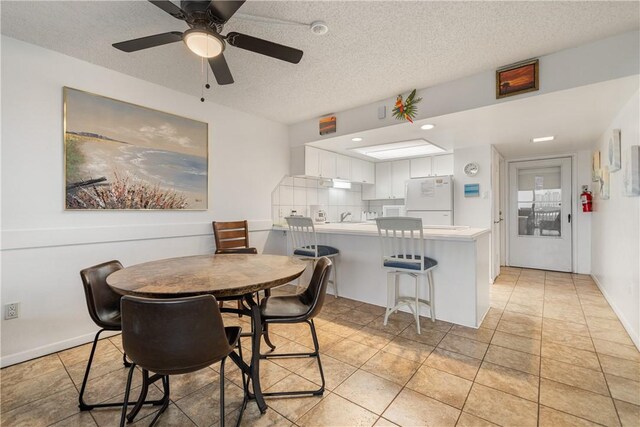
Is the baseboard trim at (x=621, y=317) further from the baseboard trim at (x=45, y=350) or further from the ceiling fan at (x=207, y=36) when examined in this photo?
the baseboard trim at (x=45, y=350)

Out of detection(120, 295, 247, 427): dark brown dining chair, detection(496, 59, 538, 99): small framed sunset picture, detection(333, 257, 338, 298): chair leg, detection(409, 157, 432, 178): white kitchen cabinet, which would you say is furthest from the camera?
detection(409, 157, 432, 178): white kitchen cabinet

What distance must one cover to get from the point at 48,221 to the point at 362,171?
4.49 meters

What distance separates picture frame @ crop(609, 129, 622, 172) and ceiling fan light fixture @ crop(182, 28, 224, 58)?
3.60 metres

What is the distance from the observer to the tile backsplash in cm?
439

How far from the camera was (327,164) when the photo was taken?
4699 mm

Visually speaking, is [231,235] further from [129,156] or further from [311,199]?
[311,199]

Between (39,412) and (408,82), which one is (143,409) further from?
(408,82)

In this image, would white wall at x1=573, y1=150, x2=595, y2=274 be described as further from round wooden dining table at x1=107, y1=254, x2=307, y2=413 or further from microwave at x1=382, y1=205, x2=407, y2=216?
round wooden dining table at x1=107, y1=254, x2=307, y2=413

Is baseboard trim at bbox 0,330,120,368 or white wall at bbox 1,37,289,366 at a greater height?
white wall at bbox 1,37,289,366

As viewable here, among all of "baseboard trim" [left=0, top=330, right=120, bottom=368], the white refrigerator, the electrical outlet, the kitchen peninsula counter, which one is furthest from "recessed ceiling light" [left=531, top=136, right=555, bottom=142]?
the electrical outlet

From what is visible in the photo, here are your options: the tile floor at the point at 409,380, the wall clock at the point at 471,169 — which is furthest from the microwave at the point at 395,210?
the tile floor at the point at 409,380

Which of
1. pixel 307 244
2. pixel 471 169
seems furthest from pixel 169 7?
pixel 471 169

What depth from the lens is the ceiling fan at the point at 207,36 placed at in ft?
5.10

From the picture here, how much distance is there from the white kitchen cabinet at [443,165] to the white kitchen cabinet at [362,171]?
1.20m
